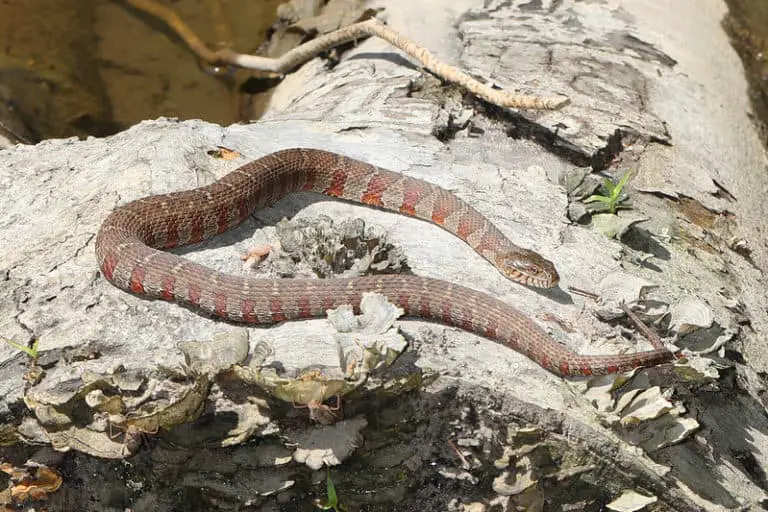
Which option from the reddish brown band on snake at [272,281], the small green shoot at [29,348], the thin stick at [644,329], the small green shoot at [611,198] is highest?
the small green shoot at [611,198]

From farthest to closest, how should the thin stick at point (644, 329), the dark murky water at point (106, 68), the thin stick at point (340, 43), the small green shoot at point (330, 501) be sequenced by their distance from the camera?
1. the dark murky water at point (106, 68)
2. the thin stick at point (340, 43)
3. the thin stick at point (644, 329)
4. the small green shoot at point (330, 501)

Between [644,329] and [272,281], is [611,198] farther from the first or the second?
[272,281]

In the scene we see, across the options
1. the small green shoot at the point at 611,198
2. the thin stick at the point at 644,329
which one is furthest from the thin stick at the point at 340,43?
the thin stick at the point at 644,329

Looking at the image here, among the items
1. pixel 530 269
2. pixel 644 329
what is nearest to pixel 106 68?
pixel 530 269

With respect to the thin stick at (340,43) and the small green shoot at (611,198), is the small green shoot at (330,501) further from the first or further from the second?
the thin stick at (340,43)

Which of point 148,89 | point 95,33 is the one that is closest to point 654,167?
point 148,89

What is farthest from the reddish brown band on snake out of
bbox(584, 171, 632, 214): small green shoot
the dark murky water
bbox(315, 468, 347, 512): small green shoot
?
the dark murky water
